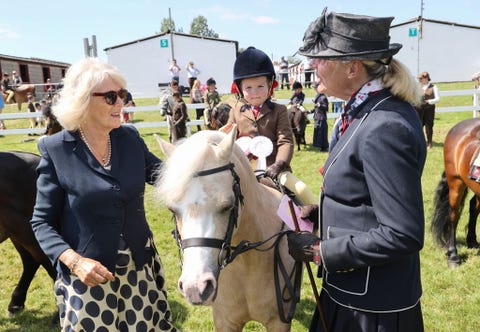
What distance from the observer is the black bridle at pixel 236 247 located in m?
1.71

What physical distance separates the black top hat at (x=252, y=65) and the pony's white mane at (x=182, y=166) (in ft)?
5.09

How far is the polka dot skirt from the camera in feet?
7.08

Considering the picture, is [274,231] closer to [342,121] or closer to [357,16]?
[342,121]

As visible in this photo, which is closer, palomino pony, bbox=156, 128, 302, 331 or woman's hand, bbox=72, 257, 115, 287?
palomino pony, bbox=156, 128, 302, 331

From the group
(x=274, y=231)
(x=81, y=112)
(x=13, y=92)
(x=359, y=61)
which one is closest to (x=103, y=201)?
(x=81, y=112)

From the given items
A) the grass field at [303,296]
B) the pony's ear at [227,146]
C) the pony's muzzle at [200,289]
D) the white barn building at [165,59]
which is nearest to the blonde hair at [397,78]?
the pony's ear at [227,146]

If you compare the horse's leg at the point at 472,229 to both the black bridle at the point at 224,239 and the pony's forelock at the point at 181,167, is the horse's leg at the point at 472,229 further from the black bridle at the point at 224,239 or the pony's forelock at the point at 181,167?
the pony's forelock at the point at 181,167

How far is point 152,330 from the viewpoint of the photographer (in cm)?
242

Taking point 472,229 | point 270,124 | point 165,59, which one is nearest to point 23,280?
point 270,124

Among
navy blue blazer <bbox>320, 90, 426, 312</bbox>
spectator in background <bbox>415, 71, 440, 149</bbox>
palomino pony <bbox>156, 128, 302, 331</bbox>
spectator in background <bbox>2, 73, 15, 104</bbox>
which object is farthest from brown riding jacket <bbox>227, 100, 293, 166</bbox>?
spectator in background <bbox>2, 73, 15, 104</bbox>

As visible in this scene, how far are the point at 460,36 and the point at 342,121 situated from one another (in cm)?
3693

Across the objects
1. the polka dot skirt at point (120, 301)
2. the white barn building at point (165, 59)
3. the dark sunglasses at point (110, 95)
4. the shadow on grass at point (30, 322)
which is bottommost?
the shadow on grass at point (30, 322)

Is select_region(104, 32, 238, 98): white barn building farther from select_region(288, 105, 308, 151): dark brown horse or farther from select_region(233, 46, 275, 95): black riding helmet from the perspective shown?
select_region(233, 46, 275, 95): black riding helmet

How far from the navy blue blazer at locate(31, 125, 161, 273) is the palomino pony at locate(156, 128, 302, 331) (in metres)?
0.41
